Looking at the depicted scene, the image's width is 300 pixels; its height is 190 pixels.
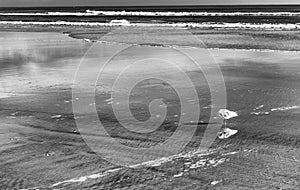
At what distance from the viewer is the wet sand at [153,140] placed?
4375 millimetres

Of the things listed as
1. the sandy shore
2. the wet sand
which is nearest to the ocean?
the sandy shore

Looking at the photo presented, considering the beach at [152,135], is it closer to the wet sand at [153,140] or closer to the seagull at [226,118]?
the wet sand at [153,140]

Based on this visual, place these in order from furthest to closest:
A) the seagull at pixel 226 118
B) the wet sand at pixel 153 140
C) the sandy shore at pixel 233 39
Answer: the sandy shore at pixel 233 39 < the seagull at pixel 226 118 < the wet sand at pixel 153 140

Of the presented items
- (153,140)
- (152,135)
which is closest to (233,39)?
(152,135)

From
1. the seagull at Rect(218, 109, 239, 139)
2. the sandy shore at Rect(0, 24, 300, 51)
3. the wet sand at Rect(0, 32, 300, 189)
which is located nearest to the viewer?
the wet sand at Rect(0, 32, 300, 189)

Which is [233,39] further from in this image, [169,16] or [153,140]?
[169,16]

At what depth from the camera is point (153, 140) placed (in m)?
5.69

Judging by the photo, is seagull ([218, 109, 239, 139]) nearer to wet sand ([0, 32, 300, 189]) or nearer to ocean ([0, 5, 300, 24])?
wet sand ([0, 32, 300, 189])

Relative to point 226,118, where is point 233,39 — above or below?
above

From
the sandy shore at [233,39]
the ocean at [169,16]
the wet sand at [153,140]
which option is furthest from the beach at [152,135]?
the ocean at [169,16]

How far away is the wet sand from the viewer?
4375mm

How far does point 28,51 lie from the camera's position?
1692cm

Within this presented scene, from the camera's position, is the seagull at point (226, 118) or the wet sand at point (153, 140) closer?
the wet sand at point (153, 140)

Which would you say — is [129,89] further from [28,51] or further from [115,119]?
[28,51]
